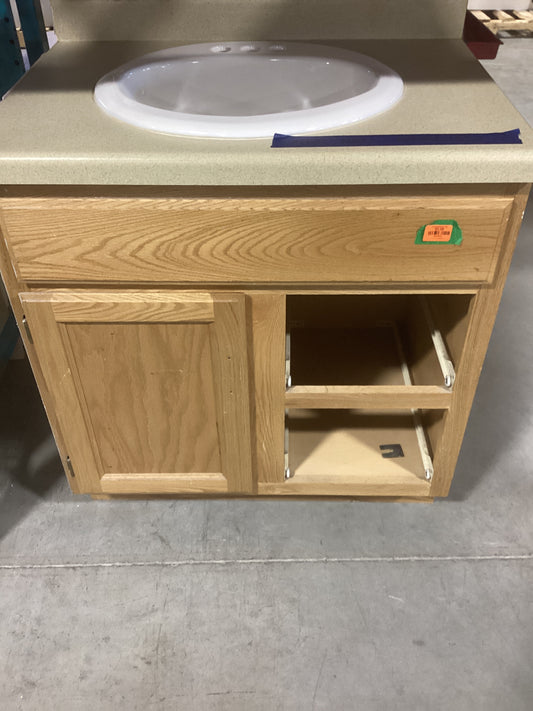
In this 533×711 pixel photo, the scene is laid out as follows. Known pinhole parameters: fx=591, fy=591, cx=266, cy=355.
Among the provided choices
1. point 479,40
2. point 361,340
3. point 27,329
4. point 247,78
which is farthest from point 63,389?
point 479,40

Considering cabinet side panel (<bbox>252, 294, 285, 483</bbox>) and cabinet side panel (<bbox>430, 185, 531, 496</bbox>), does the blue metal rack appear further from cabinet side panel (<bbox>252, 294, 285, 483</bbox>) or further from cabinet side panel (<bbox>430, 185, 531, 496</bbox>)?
cabinet side panel (<bbox>430, 185, 531, 496</bbox>)

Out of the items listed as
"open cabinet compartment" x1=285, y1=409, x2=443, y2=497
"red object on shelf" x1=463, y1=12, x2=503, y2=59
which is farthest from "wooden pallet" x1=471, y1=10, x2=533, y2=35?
"open cabinet compartment" x1=285, y1=409, x2=443, y2=497

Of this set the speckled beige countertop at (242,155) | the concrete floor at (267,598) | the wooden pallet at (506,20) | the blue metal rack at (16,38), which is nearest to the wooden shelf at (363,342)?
the concrete floor at (267,598)

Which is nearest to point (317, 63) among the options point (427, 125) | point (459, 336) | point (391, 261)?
point (427, 125)

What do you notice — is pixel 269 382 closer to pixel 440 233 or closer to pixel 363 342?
pixel 440 233

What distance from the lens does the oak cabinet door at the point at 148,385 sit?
1.02m

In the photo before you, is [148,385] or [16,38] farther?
[16,38]

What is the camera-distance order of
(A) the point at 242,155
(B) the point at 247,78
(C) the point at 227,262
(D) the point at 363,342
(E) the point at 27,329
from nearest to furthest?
(A) the point at 242,155
(C) the point at 227,262
(E) the point at 27,329
(B) the point at 247,78
(D) the point at 363,342

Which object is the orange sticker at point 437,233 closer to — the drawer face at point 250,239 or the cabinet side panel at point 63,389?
the drawer face at point 250,239

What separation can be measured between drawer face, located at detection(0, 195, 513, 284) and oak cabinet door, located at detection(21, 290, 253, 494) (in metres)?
0.06

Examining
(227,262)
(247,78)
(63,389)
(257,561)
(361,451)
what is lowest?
(257,561)

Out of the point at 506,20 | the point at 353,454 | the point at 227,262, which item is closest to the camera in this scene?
the point at 227,262

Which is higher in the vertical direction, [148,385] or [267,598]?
[148,385]

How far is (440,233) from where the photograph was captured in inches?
36.6
